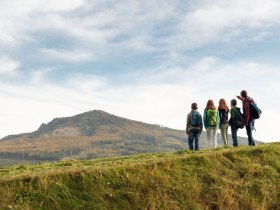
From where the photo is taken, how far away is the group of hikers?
2378 centimetres

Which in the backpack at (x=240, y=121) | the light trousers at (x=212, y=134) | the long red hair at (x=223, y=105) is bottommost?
the light trousers at (x=212, y=134)

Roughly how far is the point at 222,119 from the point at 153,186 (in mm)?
10846

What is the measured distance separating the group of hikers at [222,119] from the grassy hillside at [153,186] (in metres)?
6.66

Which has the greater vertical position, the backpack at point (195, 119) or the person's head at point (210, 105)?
the person's head at point (210, 105)

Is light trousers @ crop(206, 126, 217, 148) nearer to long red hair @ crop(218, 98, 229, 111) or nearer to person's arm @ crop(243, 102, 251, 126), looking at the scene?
long red hair @ crop(218, 98, 229, 111)

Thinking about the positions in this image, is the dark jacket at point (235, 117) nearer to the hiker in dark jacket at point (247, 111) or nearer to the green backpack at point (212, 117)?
the hiker in dark jacket at point (247, 111)

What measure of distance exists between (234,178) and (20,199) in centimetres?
848

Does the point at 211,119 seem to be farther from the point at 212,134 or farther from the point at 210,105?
the point at 212,134

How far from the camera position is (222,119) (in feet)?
80.5

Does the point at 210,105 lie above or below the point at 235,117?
above

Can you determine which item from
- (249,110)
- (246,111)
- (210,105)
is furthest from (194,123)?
(249,110)

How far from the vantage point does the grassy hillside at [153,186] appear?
46.0 ft

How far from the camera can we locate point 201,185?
50.9ft

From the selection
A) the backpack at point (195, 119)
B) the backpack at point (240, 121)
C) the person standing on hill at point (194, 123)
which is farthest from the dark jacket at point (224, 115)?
the backpack at point (195, 119)
